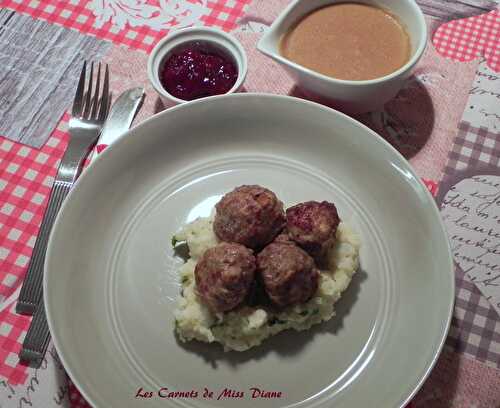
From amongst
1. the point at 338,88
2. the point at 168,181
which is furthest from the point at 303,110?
the point at 168,181

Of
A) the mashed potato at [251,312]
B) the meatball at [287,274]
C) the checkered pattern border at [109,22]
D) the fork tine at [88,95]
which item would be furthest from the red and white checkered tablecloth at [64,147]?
the meatball at [287,274]

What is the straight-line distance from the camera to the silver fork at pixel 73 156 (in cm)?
214

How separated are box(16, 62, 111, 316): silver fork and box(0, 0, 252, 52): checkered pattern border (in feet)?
1.12

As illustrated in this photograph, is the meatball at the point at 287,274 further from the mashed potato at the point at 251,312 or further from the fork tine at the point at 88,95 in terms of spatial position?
the fork tine at the point at 88,95

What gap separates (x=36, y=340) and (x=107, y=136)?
1.01 metres

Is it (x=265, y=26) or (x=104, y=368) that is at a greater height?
(x=265, y=26)

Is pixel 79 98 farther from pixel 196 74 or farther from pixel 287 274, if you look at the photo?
pixel 287 274

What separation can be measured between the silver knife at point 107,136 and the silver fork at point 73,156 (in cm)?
5

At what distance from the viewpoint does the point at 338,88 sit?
2289 mm

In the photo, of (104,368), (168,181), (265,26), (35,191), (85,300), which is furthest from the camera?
(265,26)

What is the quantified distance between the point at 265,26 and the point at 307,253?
1.56 metres

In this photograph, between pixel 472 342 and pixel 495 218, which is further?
pixel 495 218

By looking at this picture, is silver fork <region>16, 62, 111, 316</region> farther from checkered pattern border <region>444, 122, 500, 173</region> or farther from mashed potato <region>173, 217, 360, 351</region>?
checkered pattern border <region>444, 122, 500, 173</region>

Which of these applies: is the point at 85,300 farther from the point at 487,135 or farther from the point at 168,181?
the point at 487,135
